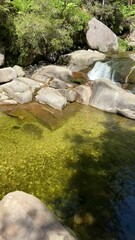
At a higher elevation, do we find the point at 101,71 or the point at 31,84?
the point at 101,71

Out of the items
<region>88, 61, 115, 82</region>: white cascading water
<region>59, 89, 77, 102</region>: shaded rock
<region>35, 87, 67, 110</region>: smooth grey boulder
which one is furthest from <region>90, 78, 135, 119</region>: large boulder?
<region>88, 61, 115, 82</region>: white cascading water

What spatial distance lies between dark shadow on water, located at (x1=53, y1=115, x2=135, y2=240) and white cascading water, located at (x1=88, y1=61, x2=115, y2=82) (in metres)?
7.18

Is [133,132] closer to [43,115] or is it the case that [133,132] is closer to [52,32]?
[43,115]

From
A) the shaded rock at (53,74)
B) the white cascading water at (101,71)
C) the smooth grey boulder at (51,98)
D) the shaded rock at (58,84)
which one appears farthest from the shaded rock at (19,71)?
the white cascading water at (101,71)

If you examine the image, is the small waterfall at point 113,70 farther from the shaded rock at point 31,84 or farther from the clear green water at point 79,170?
the clear green water at point 79,170

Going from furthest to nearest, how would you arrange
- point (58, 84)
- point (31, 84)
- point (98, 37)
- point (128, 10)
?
point (128, 10) → point (98, 37) → point (58, 84) → point (31, 84)

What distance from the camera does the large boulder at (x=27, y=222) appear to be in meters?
5.16

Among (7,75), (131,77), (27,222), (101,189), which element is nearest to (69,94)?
(7,75)

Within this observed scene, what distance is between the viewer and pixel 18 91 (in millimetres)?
15406

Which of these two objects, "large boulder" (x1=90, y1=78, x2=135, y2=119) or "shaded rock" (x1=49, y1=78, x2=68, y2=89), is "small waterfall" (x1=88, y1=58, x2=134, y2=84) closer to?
"large boulder" (x1=90, y1=78, x2=135, y2=119)

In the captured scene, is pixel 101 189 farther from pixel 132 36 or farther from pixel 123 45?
pixel 132 36

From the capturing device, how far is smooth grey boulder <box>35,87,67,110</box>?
582 inches

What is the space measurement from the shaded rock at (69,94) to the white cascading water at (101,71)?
128 inches

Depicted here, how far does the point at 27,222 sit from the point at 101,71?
48.7ft
